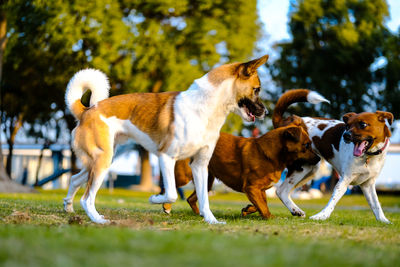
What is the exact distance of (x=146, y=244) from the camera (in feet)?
10.4

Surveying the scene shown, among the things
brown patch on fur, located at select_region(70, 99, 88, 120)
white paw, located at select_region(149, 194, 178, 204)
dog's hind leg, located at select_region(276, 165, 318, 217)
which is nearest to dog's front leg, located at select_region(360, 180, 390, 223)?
dog's hind leg, located at select_region(276, 165, 318, 217)

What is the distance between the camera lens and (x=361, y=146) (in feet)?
21.7

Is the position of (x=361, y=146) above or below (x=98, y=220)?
above

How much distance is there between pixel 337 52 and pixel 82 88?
93.8 ft

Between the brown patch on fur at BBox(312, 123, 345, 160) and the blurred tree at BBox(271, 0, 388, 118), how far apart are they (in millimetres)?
24735

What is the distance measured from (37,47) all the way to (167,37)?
593cm

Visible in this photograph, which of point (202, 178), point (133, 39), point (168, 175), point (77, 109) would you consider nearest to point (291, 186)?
point (202, 178)

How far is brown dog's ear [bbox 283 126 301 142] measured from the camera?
6.76m

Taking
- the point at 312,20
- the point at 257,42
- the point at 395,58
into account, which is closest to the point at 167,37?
the point at 257,42

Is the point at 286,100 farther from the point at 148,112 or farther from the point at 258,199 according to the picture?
the point at 148,112

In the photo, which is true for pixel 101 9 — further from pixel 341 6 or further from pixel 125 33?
pixel 341 6

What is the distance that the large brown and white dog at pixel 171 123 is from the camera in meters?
5.46

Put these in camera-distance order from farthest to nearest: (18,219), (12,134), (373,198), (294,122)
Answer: (12,134), (294,122), (373,198), (18,219)

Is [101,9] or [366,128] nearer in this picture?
[366,128]
